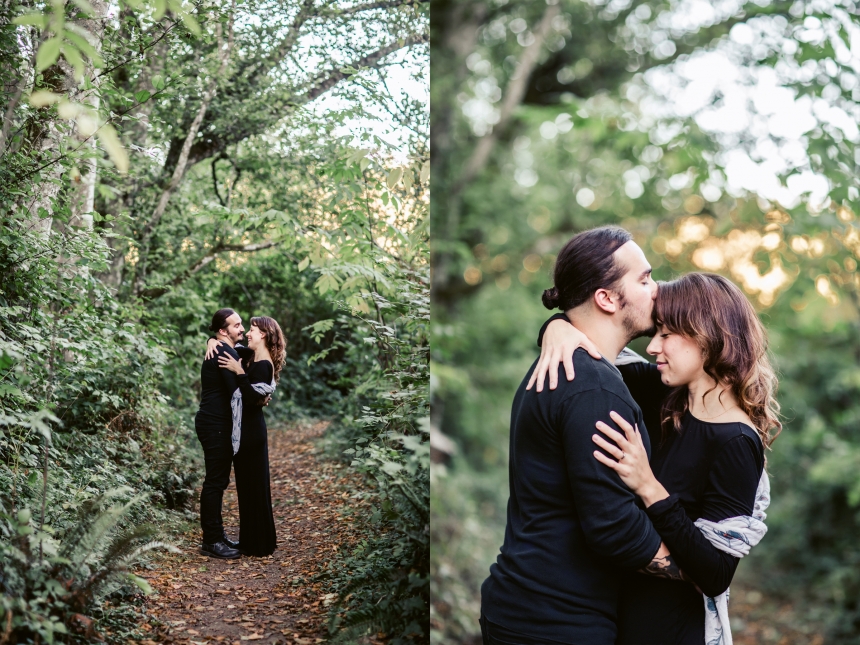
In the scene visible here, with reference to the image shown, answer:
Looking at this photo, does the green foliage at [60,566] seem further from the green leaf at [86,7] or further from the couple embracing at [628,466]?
the green leaf at [86,7]

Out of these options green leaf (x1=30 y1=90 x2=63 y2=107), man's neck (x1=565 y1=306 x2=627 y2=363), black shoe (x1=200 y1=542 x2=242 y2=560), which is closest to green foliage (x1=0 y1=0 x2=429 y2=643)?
green leaf (x1=30 y1=90 x2=63 y2=107)

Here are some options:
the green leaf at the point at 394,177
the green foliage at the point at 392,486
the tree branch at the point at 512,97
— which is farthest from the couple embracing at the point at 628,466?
the tree branch at the point at 512,97

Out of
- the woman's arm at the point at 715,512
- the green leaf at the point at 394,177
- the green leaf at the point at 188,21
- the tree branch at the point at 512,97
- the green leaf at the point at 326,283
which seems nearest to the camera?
the woman's arm at the point at 715,512

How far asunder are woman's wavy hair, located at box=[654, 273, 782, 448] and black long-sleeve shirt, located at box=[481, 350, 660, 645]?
0.95 ft

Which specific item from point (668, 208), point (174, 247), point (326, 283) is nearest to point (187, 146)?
point (174, 247)

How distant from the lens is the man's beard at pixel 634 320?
1.69 meters

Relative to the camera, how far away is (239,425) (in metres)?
1.79

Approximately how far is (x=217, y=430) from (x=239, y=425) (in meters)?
0.07

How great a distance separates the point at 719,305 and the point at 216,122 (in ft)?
4.61

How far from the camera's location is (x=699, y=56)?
6.92 metres

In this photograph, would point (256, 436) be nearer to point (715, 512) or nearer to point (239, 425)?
point (239, 425)

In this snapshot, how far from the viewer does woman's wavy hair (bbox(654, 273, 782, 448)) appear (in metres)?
1.69

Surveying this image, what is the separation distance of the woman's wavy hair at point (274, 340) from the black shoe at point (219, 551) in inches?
17.8

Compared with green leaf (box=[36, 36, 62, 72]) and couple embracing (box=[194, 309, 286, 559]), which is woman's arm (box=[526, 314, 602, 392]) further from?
green leaf (box=[36, 36, 62, 72])
